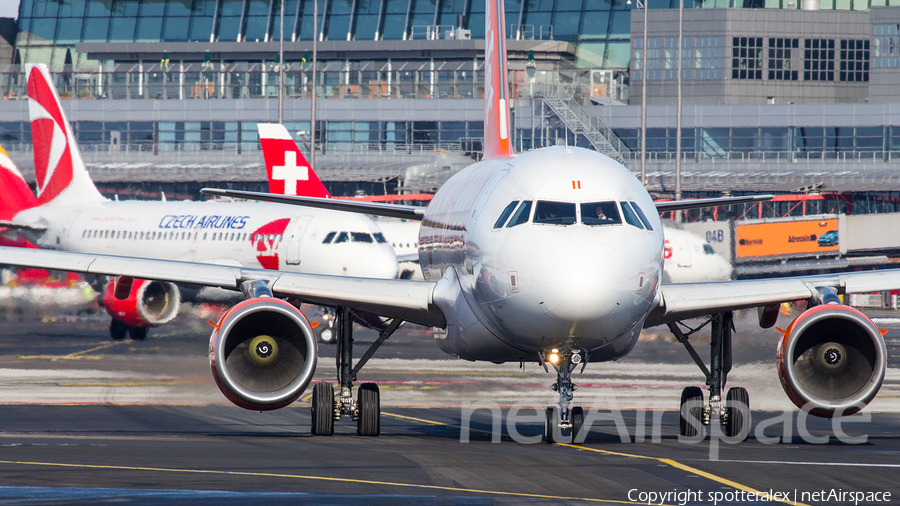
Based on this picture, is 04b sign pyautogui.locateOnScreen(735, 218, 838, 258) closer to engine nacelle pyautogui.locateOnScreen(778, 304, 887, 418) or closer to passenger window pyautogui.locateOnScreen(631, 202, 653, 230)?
engine nacelle pyautogui.locateOnScreen(778, 304, 887, 418)

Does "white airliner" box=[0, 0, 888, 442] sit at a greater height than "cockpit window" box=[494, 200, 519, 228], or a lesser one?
lesser

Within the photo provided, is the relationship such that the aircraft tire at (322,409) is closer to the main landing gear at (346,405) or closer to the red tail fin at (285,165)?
the main landing gear at (346,405)

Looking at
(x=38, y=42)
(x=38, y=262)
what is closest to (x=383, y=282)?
(x=38, y=262)

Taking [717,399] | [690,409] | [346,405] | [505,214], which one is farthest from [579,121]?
[505,214]

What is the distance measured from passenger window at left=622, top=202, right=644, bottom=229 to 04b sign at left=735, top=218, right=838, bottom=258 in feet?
138

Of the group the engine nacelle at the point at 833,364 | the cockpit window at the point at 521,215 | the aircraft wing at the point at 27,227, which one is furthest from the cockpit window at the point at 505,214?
the aircraft wing at the point at 27,227

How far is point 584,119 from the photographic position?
7725 cm

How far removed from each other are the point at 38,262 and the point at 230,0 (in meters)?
84.2

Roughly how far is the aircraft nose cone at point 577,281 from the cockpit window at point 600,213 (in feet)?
2.02

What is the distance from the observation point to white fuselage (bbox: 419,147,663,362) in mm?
13586

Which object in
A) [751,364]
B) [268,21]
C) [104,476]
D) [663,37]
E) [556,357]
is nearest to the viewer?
[104,476]

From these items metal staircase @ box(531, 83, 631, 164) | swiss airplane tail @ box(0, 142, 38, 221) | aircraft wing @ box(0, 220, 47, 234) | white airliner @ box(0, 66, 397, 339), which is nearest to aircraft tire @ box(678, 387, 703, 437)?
white airliner @ box(0, 66, 397, 339)

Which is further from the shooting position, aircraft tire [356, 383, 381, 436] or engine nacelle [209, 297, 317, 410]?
aircraft tire [356, 383, 381, 436]

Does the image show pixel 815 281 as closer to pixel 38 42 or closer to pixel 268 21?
pixel 268 21
